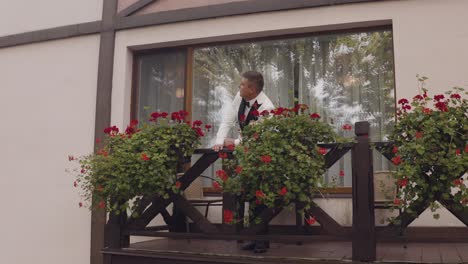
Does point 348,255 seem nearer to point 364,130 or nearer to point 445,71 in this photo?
point 364,130

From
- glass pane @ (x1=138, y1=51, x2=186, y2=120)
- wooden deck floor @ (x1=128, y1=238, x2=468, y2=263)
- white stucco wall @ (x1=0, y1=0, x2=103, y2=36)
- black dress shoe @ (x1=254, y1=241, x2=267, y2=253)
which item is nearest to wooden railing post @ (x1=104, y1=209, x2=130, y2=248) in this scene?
wooden deck floor @ (x1=128, y1=238, x2=468, y2=263)

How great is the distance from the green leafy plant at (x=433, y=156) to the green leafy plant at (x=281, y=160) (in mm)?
543

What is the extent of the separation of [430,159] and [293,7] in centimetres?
256

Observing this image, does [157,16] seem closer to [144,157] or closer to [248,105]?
[248,105]

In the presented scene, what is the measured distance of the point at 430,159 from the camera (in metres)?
3.61

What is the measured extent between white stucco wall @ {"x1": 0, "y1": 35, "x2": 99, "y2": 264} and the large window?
76 centimetres

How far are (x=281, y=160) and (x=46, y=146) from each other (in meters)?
3.52

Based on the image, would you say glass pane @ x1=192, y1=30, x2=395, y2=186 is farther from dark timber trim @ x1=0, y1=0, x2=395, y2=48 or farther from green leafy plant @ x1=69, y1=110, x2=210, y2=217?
green leafy plant @ x1=69, y1=110, x2=210, y2=217

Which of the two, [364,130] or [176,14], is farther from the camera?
[176,14]

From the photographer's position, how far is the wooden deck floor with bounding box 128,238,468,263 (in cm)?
397

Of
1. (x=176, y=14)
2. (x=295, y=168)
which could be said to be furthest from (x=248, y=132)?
(x=176, y=14)

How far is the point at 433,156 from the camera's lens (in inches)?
142

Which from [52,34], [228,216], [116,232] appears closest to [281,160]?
[228,216]

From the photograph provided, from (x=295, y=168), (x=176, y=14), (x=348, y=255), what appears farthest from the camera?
(x=176, y=14)
